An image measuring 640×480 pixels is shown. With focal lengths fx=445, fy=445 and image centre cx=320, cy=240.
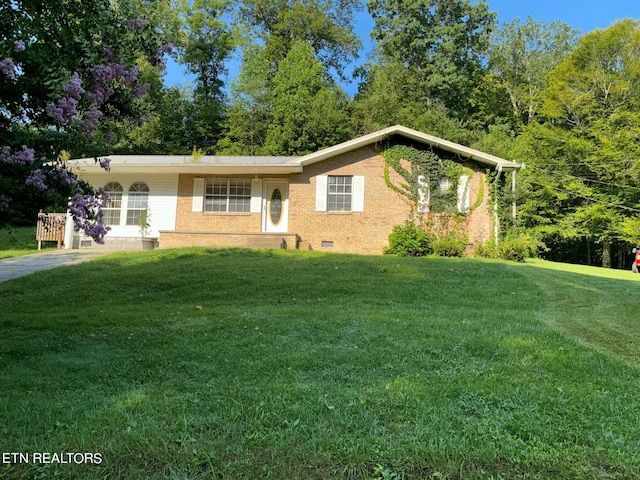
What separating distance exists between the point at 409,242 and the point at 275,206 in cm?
501

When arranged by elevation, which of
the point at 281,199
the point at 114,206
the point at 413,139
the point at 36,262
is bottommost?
the point at 36,262

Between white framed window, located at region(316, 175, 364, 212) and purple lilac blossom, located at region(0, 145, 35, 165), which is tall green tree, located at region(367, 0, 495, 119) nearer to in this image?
white framed window, located at region(316, 175, 364, 212)

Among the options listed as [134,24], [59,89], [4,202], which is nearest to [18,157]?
[4,202]

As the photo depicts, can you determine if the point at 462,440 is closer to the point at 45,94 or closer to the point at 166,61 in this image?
the point at 45,94

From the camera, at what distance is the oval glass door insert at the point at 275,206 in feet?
52.8

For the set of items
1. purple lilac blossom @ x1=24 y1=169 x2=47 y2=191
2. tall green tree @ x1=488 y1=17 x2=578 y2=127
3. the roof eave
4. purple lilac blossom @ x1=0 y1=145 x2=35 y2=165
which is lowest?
purple lilac blossom @ x1=24 y1=169 x2=47 y2=191

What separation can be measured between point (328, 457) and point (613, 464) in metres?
1.46

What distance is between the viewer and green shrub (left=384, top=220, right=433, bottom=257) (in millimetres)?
14422

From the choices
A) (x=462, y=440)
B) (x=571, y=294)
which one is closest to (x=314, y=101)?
(x=571, y=294)

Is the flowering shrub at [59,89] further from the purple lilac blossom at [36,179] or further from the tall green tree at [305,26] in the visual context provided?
the tall green tree at [305,26]

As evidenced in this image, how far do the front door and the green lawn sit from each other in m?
8.67

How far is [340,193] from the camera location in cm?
1558

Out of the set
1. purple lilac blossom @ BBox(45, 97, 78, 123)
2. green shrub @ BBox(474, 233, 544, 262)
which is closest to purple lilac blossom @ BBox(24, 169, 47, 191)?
purple lilac blossom @ BBox(45, 97, 78, 123)

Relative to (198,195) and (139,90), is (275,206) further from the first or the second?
(139,90)
